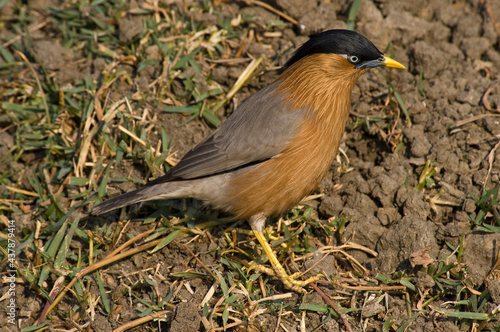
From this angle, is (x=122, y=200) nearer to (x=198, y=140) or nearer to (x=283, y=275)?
(x=198, y=140)

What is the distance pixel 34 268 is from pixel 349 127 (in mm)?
3647

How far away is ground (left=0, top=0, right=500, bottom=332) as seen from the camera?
15.2 ft

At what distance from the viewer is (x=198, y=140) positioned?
19.6ft

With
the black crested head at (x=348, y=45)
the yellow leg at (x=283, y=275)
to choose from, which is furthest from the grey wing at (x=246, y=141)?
the yellow leg at (x=283, y=275)

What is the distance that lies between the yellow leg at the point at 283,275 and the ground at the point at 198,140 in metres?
0.11

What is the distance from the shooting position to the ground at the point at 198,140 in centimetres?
462

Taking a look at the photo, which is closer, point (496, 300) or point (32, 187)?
point (496, 300)

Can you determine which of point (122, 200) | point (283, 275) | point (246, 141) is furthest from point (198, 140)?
point (283, 275)

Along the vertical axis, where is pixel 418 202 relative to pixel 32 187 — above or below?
above

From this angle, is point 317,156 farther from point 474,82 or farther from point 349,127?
point 474,82

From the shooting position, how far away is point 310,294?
15.5ft

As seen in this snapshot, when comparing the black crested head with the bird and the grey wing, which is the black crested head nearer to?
the bird

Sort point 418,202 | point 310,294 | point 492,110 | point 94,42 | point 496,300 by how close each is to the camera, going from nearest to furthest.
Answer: point 496,300, point 310,294, point 418,202, point 492,110, point 94,42

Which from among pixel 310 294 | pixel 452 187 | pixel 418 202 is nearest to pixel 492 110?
pixel 452 187
